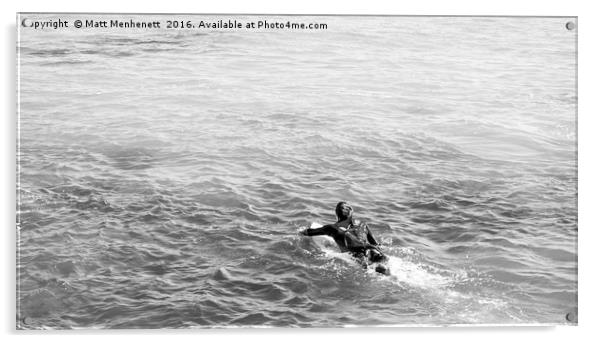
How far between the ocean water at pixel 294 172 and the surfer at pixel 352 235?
0.53 feet

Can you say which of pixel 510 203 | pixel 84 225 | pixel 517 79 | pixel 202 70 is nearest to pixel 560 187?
pixel 510 203

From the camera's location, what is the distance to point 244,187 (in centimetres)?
1198

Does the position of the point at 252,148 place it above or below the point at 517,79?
below

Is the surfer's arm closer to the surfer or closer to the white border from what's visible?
the surfer

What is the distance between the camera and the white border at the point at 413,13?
11.1m

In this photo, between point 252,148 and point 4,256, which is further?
point 252,148

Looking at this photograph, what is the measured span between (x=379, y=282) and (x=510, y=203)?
7.25 feet

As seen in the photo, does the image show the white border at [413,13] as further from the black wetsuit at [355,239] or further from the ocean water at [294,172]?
the black wetsuit at [355,239]

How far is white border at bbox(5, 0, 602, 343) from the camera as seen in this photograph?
11062mm

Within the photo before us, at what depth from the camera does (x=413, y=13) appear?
37.9 feet

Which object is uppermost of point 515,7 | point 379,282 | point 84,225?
point 515,7

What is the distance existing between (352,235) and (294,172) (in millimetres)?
1261

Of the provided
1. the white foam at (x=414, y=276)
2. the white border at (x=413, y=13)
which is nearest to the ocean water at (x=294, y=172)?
the white foam at (x=414, y=276)
